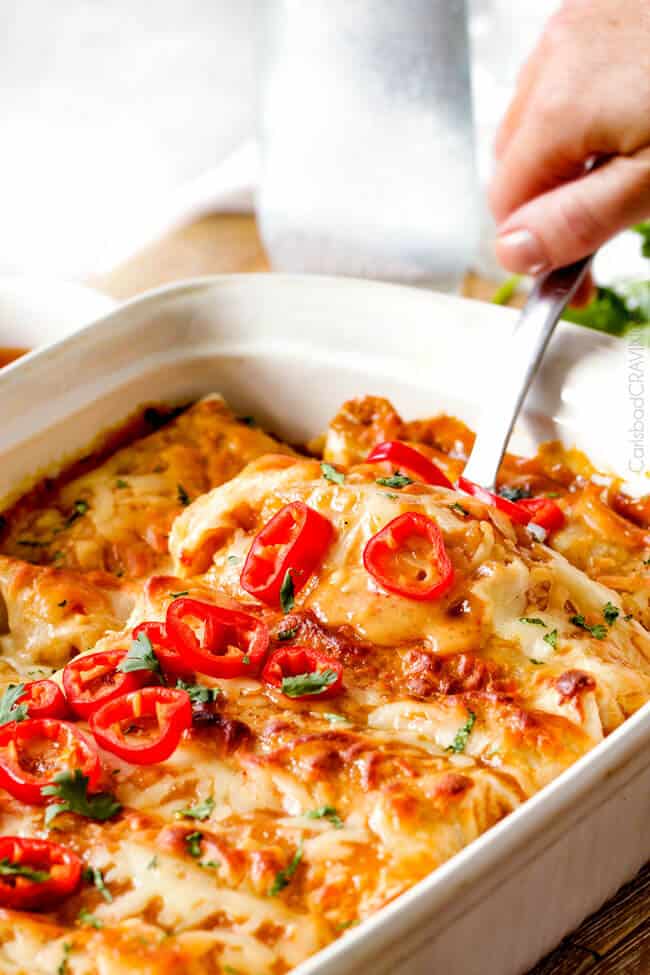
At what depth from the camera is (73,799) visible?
75.3 inches

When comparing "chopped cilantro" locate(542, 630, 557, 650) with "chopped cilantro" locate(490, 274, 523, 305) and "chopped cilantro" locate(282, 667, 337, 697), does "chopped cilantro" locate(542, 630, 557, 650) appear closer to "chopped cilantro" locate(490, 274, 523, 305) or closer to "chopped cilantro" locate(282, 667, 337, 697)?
"chopped cilantro" locate(282, 667, 337, 697)

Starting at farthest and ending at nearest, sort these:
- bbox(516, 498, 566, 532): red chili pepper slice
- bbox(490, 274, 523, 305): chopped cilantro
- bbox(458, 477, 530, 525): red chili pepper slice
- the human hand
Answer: bbox(490, 274, 523, 305): chopped cilantro
the human hand
bbox(516, 498, 566, 532): red chili pepper slice
bbox(458, 477, 530, 525): red chili pepper slice

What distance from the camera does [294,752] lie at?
2.00m

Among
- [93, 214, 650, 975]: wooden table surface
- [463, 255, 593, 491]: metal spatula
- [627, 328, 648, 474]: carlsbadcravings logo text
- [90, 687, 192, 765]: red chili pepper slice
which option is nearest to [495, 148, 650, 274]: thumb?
[463, 255, 593, 491]: metal spatula

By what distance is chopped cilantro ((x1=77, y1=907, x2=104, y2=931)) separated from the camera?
176 centimetres

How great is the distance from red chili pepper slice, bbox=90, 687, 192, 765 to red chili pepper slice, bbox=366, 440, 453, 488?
2.89ft

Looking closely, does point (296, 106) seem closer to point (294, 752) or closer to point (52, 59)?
point (52, 59)

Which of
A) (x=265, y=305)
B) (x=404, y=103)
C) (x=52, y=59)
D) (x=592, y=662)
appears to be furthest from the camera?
(x=52, y=59)

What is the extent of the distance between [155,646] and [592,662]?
2.47ft

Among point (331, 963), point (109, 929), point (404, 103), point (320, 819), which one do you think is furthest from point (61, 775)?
point (404, 103)

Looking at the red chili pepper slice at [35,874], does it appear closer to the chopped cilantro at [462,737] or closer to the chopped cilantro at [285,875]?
the chopped cilantro at [285,875]

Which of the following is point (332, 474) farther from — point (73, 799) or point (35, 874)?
point (35, 874)

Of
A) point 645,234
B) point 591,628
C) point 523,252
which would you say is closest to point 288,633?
point 591,628

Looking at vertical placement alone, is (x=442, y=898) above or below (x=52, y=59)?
below
